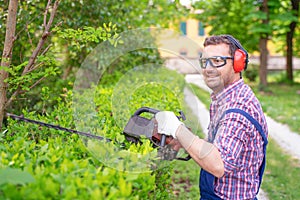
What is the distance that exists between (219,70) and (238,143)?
568mm

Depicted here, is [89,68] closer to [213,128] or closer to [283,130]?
[213,128]

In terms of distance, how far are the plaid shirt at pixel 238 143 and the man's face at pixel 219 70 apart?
2.3 inches

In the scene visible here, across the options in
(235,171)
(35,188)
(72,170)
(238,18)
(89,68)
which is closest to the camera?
(35,188)

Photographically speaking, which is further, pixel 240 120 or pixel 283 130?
pixel 283 130

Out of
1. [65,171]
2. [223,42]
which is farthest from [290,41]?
[65,171]

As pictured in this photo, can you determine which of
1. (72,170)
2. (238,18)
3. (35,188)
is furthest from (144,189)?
(238,18)

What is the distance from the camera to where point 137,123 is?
2.79 meters

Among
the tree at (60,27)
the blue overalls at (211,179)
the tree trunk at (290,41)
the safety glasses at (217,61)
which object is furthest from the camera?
the tree trunk at (290,41)

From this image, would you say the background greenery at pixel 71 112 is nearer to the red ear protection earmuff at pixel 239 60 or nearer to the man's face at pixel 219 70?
the man's face at pixel 219 70

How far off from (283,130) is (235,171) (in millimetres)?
8578

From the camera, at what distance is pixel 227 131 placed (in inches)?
98.1

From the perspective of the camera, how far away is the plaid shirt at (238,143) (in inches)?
97.7

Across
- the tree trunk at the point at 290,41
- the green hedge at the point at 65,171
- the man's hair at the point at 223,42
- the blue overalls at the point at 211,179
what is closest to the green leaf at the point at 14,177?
the green hedge at the point at 65,171

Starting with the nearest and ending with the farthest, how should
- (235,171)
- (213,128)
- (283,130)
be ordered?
1. (235,171)
2. (213,128)
3. (283,130)
